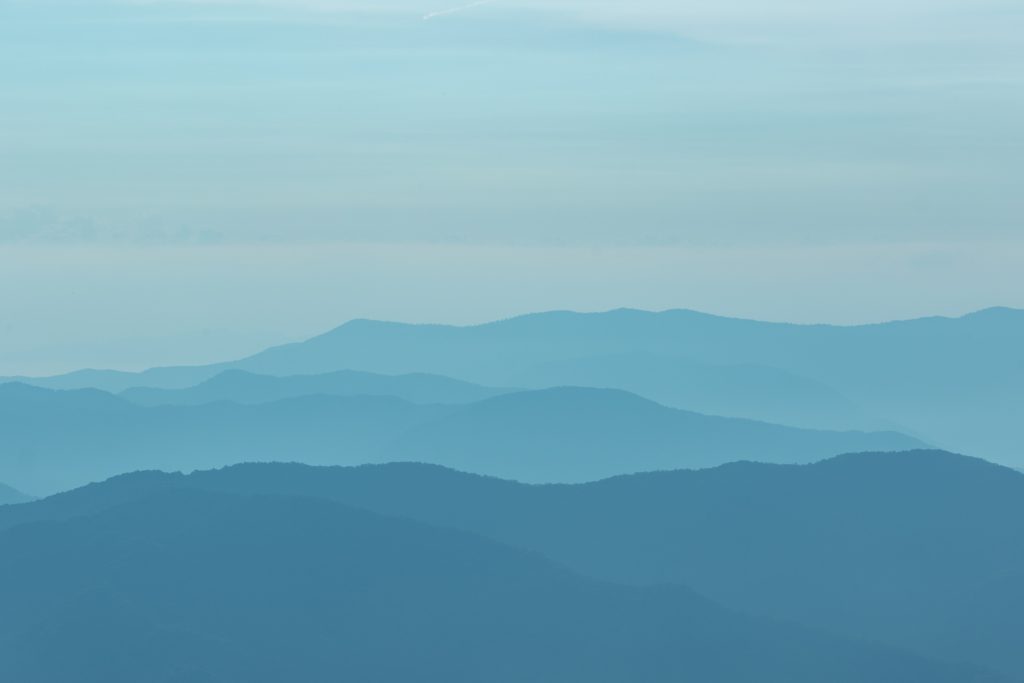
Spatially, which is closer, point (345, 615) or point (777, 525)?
point (345, 615)

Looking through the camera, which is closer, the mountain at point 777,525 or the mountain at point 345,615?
the mountain at point 345,615

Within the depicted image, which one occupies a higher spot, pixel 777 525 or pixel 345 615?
pixel 345 615

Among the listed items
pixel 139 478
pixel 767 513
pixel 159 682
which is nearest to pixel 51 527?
pixel 139 478

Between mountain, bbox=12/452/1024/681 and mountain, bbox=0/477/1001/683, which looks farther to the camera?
mountain, bbox=12/452/1024/681

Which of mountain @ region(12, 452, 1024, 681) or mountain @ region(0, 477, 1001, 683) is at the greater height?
mountain @ region(0, 477, 1001, 683)
